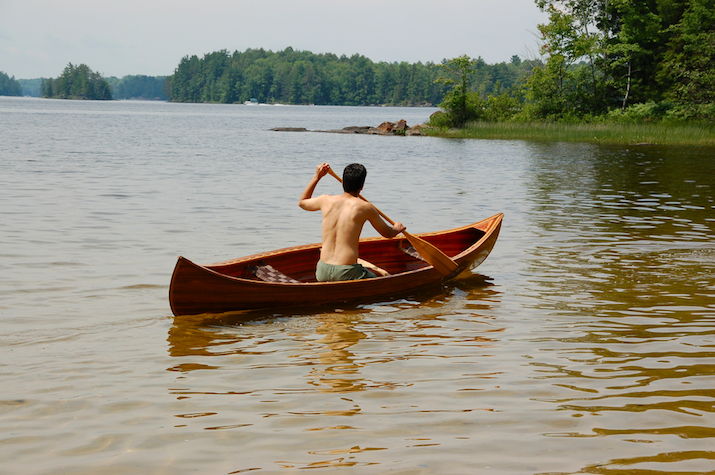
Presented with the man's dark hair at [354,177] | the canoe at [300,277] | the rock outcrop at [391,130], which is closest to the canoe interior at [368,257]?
the canoe at [300,277]

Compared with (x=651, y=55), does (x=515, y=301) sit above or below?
below

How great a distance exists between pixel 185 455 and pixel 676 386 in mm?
3724

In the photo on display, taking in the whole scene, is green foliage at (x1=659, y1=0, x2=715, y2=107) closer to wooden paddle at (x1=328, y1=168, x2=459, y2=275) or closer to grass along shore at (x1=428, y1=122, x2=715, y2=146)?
grass along shore at (x1=428, y1=122, x2=715, y2=146)

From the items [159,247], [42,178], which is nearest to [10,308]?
[159,247]

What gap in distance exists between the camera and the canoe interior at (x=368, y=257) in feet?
26.9

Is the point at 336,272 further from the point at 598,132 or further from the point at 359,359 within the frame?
the point at 598,132

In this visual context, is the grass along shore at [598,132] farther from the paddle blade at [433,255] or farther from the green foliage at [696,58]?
the paddle blade at [433,255]

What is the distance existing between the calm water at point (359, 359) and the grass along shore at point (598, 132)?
1021 inches

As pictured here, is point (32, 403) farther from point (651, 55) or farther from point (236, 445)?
point (651, 55)

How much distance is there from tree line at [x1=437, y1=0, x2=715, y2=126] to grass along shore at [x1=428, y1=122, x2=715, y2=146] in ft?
11.4

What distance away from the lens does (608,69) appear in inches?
2120

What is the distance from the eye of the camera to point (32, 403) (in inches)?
194


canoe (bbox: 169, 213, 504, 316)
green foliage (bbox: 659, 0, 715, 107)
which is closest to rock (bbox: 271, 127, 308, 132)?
green foliage (bbox: 659, 0, 715, 107)

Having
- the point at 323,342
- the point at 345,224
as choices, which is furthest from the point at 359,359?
the point at 345,224
